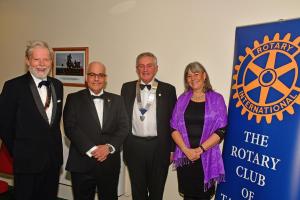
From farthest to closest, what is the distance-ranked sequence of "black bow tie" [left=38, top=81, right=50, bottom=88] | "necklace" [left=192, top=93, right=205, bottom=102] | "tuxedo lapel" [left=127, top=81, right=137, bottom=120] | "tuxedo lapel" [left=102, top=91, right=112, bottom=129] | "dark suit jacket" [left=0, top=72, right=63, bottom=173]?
"tuxedo lapel" [left=127, top=81, right=137, bottom=120] → "necklace" [left=192, top=93, right=205, bottom=102] → "tuxedo lapel" [left=102, top=91, right=112, bottom=129] → "black bow tie" [left=38, top=81, right=50, bottom=88] → "dark suit jacket" [left=0, top=72, right=63, bottom=173]

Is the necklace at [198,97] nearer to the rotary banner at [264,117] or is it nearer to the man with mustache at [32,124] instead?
the rotary banner at [264,117]

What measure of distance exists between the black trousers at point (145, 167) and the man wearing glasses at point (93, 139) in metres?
0.29

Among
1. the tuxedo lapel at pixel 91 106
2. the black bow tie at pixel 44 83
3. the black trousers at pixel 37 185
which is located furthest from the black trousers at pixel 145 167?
the black bow tie at pixel 44 83

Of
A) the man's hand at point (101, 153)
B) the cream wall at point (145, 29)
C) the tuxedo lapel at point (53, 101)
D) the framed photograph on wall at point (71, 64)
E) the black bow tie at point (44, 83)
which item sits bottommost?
the man's hand at point (101, 153)

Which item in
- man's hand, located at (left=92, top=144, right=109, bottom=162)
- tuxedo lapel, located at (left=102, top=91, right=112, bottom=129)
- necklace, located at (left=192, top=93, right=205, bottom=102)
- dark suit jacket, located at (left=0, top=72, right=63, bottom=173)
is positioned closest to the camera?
dark suit jacket, located at (left=0, top=72, right=63, bottom=173)

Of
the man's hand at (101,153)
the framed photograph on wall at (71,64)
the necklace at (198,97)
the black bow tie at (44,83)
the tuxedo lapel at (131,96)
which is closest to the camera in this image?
the black bow tie at (44,83)

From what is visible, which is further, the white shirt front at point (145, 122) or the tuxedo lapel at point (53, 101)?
the white shirt front at point (145, 122)

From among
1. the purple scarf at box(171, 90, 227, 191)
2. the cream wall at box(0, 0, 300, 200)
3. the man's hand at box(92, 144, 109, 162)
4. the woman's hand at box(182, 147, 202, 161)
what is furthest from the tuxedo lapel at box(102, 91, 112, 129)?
the cream wall at box(0, 0, 300, 200)

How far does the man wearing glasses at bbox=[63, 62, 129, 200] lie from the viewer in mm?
2516

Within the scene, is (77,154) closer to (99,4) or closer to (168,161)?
(168,161)

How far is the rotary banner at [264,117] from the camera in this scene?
220 centimetres

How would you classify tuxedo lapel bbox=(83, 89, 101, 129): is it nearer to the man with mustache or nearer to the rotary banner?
the man with mustache

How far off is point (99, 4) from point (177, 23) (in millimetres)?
1229

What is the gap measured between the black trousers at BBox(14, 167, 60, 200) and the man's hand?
1.21ft
